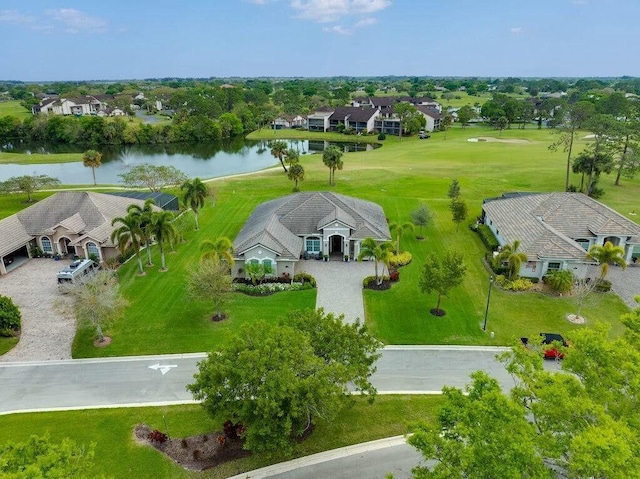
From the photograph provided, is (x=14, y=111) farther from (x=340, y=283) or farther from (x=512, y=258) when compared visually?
(x=512, y=258)

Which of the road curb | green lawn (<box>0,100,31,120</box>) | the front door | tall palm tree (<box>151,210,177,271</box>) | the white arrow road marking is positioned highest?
green lawn (<box>0,100,31,120</box>)

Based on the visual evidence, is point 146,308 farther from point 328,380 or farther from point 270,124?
point 270,124

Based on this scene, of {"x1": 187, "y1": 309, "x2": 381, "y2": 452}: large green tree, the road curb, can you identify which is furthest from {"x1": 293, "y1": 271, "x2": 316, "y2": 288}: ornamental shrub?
the road curb

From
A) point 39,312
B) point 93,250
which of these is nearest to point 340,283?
point 39,312

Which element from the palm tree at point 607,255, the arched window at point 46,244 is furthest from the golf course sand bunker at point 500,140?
the arched window at point 46,244

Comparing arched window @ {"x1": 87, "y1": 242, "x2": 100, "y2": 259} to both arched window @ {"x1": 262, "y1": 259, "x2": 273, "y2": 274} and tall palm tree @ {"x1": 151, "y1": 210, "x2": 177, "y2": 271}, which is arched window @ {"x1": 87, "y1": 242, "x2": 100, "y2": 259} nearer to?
tall palm tree @ {"x1": 151, "y1": 210, "x2": 177, "y2": 271}

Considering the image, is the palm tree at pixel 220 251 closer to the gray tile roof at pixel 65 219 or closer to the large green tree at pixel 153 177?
the gray tile roof at pixel 65 219

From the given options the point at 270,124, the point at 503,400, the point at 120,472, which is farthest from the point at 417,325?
the point at 270,124
